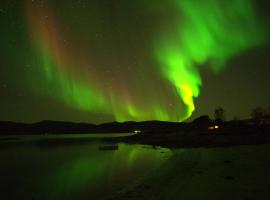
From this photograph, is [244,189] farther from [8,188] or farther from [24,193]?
[8,188]

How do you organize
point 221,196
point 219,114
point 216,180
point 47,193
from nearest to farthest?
point 221,196 < point 216,180 < point 47,193 < point 219,114

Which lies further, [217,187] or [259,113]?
[259,113]

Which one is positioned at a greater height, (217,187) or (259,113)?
(259,113)

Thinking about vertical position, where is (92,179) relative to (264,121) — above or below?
below

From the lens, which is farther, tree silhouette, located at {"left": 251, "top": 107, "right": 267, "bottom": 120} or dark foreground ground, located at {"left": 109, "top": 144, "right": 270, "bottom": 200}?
tree silhouette, located at {"left": 251, "top": 107, "right": 267, "bottom": 120}

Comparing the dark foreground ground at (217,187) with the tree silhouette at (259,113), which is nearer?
the dark foreground ground at (217,187)

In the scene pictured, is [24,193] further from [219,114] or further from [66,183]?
[219,114]

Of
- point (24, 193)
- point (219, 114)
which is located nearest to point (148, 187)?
point (24, 193)

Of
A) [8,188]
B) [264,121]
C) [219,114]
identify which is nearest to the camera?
[8,188]

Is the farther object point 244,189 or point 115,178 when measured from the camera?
point 115,178

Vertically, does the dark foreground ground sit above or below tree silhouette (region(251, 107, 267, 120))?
below

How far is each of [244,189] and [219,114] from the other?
138995mm

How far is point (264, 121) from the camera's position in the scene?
10912 cm

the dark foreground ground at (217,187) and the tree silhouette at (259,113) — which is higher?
the tree silhouette at (259,113)
